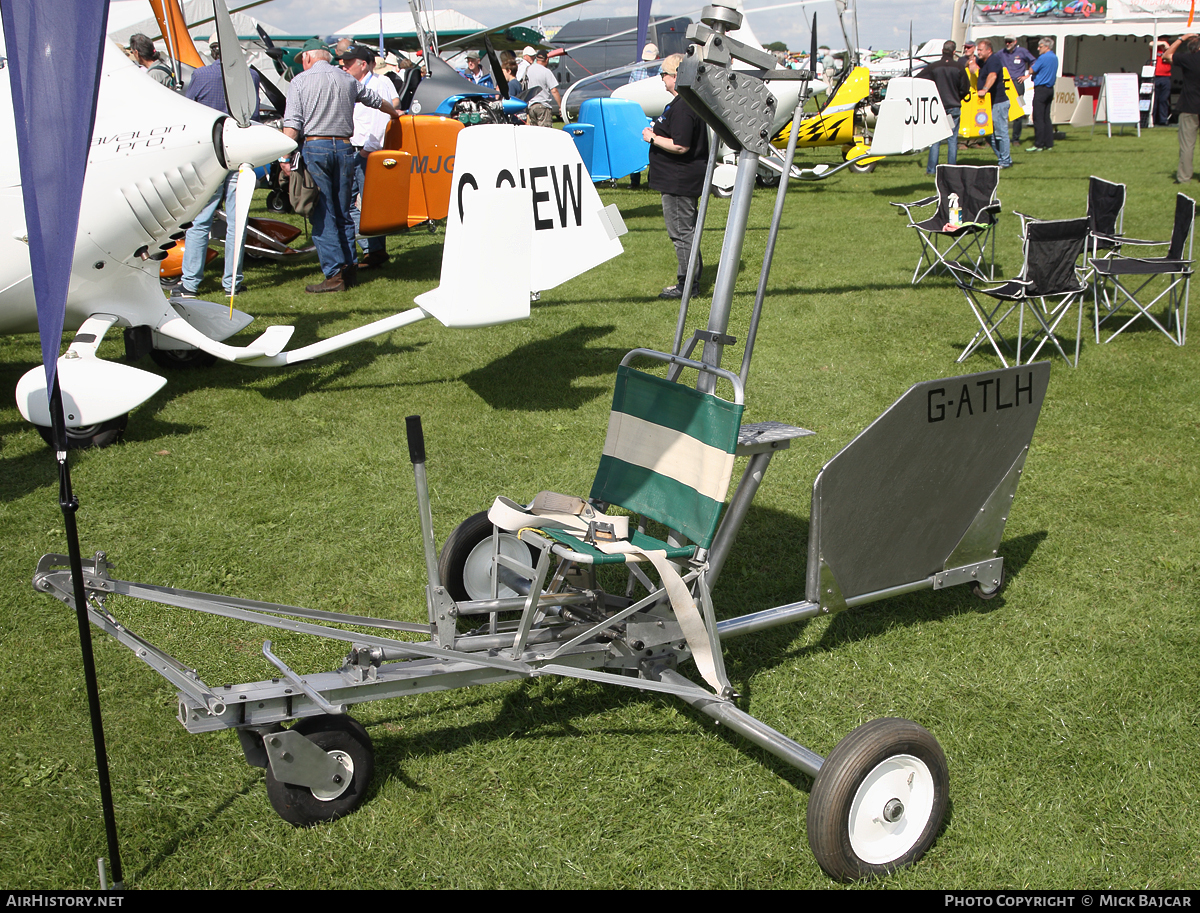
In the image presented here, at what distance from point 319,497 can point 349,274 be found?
5.21 m

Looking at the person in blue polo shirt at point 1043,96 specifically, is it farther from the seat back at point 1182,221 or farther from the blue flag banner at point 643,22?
the seat back at point 1182,221

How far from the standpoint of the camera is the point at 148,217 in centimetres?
555

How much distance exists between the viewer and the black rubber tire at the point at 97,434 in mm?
5340

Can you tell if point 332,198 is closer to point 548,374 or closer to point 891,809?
point 548,374

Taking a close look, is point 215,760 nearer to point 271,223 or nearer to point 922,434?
point 922,434

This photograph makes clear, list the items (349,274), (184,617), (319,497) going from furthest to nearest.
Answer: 1. (349,274)
2. (319,497)
3. (184,617)

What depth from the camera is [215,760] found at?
294cm

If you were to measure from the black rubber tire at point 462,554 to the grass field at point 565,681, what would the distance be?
0.39 m

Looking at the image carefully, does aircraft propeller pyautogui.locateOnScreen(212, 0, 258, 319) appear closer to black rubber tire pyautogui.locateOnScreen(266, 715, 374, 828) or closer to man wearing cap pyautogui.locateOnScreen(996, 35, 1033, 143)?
black rubber tire pyautogui.locateOnScreen(266, 715, 374, 828)

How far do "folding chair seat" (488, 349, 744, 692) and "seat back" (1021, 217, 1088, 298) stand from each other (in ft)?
14.4

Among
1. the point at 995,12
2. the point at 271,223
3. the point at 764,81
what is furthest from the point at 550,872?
the point at 995,12

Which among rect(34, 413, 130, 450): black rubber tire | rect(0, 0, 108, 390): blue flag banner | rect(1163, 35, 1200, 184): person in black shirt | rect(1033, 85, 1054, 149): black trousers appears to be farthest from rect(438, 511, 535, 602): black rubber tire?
rect(1033, 85, 1054, 149): black trousers

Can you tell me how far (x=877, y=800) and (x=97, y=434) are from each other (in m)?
4.79

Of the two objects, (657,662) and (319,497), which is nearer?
(657,662)
